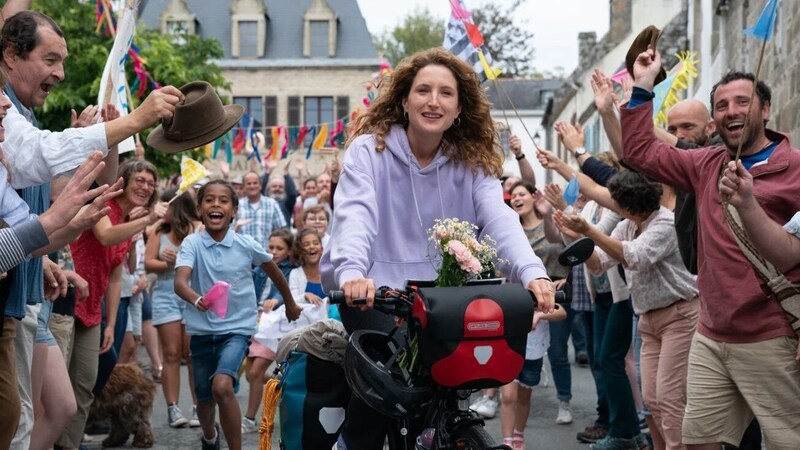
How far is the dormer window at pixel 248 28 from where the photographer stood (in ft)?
191

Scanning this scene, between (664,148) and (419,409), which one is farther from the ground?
(664,148)

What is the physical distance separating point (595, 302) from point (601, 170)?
1644mm

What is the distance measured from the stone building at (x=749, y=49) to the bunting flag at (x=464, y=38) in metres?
2.99

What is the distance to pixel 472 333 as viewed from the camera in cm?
430

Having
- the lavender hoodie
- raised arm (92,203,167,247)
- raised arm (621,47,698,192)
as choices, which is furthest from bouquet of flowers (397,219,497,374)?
raised arm (92,203,167,247)

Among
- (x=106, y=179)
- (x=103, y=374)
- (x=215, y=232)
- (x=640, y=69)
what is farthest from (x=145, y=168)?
(x=640, y=69)

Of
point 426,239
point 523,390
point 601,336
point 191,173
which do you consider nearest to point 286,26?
point 191,173

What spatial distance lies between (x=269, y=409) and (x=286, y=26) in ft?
179

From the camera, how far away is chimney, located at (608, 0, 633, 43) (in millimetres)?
45781

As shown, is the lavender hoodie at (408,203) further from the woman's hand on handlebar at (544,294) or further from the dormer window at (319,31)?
the dormer window at (319,31)

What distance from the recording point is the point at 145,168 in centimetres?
912

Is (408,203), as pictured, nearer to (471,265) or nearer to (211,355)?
(471,265)

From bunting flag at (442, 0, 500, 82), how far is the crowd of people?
16.1ft

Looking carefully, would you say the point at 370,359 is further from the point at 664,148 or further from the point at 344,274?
the point at 664,148
